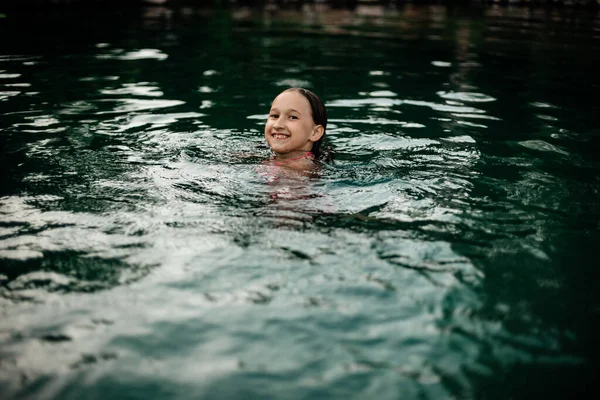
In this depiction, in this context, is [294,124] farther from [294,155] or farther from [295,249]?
[295,249]

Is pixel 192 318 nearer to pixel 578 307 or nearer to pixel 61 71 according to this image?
pixel 578 307

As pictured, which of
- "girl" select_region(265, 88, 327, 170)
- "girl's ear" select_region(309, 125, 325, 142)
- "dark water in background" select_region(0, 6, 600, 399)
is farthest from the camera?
"girl's ear" select_region(309, 125, 325, 142)

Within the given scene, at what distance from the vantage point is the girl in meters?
5.36

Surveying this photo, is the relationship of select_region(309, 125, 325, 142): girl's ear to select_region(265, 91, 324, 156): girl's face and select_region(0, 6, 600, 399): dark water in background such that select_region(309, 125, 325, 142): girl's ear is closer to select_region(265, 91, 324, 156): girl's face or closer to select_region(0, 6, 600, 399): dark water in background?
select_region(265, 91, 324, 156): girl's face

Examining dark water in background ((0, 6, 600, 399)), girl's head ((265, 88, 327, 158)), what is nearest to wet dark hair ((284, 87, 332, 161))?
girl's head ((265, 88, 327, 158))

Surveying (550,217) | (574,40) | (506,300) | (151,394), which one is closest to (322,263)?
(506,300)

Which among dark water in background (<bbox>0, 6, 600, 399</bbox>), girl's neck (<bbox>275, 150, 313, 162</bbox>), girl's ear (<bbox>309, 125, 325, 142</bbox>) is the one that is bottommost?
dark water in background (<bbox>0, 6, 600, 399</bbox>)

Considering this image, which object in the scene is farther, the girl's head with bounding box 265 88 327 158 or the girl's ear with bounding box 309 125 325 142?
the girl's ear with bounding box 309 125 325 142

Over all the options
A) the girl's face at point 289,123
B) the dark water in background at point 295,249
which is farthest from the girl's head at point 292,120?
the dark water in background at point 295,249

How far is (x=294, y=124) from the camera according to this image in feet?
17.6

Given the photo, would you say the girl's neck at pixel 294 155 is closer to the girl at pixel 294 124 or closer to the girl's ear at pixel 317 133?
the girl at pixel 294 124

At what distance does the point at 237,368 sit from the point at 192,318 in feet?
1.55

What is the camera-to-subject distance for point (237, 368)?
2.61m

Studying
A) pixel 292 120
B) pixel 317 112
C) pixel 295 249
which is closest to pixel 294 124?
pixel 292 120
